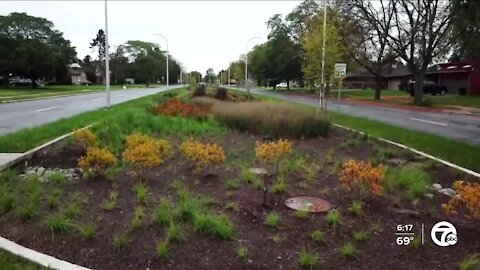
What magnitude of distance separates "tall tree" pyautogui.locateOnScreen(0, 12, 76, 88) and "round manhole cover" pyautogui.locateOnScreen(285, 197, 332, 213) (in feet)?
197

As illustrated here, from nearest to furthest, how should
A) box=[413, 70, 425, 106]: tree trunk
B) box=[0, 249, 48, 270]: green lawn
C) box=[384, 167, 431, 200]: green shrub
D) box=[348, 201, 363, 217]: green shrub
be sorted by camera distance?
box=[0, 249, 48, 270]: green lawn → box=[348, 201, 363, 217]: green shrub → box=[384, 167, 431, 200]: green shrub → box=[413, 70, 425, 106]: tree trunk

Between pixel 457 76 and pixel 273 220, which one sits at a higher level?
pixel 457 76

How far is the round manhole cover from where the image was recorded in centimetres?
595

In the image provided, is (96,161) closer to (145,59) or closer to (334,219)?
(334,219)

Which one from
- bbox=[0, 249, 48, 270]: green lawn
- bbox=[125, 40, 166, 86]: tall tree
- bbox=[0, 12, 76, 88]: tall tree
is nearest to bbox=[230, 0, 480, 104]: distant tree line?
bbox=[0, 249, 48, 270]: green lawn

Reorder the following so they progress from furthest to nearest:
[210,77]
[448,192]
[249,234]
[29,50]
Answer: [210,77] → [29,50] → [448,192] → [249,234]

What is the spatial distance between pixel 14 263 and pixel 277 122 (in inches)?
385

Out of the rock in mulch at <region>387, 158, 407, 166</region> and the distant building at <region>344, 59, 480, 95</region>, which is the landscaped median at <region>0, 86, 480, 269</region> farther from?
the distant building at <region>344, 59, 480, 95</region>

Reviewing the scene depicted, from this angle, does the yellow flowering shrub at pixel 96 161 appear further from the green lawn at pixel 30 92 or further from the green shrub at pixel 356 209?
the green lawn at pixel 30 92

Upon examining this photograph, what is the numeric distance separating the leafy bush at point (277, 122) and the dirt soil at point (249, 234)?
19.0ft

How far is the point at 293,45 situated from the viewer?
69.6 meters

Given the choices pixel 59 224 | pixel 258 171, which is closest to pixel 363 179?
pixel 258 171

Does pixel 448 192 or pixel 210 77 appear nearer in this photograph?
pixel 448 192

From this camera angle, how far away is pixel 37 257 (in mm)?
4441
